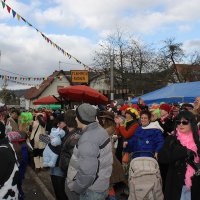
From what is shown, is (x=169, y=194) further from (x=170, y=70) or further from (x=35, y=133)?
(x=170, y=70)

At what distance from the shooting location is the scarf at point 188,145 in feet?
14.3

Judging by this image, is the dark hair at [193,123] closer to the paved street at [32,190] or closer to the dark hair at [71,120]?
the dark hair at [71,120]

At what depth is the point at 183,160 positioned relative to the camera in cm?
440

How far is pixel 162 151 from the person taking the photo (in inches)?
177

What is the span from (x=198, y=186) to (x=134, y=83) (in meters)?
37.5

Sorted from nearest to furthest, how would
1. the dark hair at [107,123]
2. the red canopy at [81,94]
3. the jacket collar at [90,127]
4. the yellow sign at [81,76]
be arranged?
the jacket collar at [90,127]
the dark hair at [107,123]
the red canopy at [81,94]
the yellow sign at [81,76]

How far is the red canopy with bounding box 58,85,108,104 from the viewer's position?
32.6 ft

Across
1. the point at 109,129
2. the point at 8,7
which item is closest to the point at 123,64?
the point at 8,7

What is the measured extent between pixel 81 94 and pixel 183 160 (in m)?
5.98

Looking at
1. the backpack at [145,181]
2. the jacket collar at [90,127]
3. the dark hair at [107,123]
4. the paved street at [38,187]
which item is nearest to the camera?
the jacket collar at [90,127]

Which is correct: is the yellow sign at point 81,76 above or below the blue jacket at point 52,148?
above

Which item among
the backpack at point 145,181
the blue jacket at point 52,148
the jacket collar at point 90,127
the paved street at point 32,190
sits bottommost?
the paved street at point 32,190

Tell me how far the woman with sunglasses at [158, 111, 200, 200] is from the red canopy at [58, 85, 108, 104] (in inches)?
221

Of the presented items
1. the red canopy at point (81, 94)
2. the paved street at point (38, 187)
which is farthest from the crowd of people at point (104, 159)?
the red canopy at point (81, 94)
